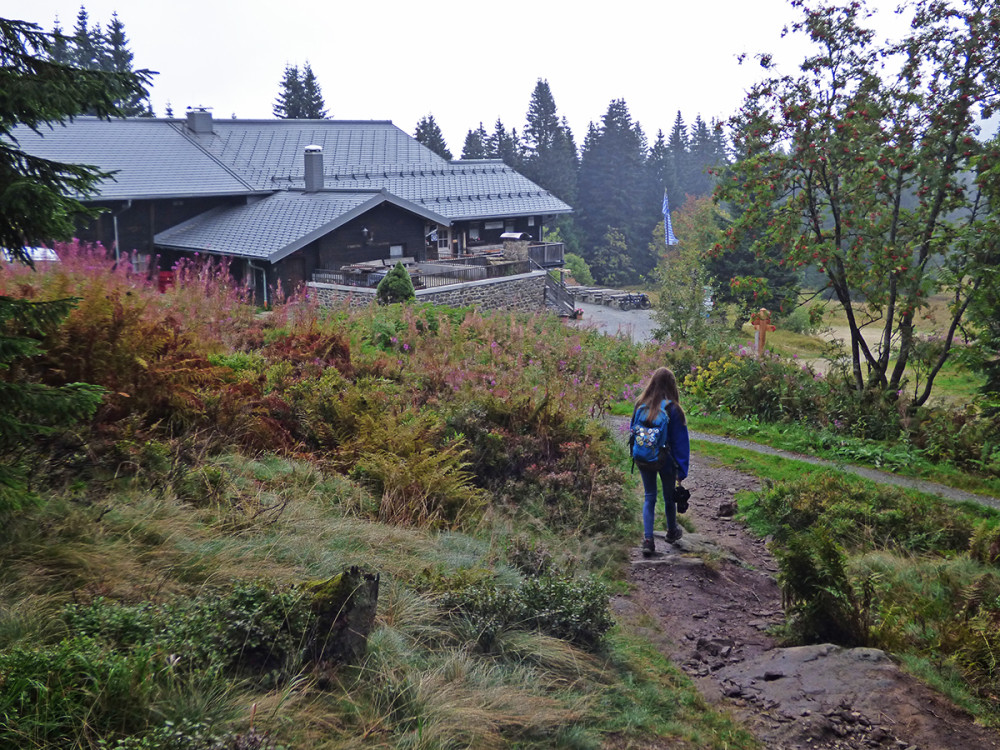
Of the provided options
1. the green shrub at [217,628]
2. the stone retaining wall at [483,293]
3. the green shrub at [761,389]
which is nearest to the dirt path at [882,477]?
the green shrub at [761,389]

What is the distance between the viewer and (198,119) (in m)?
38.5

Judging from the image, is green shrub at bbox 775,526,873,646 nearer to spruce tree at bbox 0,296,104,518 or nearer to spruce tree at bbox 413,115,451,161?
spruce tree at bbox 0,296,104,518

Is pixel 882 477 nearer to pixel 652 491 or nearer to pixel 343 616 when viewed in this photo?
pixel 652 491

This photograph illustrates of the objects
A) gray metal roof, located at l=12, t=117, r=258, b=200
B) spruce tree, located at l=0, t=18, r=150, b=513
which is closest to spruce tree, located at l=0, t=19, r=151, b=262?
spruce tree, located at l=0, t=18, r=150, b=513

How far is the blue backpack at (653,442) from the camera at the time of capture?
7488 millimetres

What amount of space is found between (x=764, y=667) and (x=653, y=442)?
7.93ft

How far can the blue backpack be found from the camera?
749 centimetres

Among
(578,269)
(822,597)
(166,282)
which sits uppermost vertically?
(578,269)

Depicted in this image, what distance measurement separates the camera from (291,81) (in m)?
61.6

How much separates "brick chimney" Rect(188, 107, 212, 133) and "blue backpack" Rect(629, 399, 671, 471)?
3673cm

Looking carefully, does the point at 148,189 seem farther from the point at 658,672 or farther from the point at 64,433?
the point at 658,672

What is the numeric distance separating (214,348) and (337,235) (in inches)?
843

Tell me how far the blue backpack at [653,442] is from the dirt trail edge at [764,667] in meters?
0.90

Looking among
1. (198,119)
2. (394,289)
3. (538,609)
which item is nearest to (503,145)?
(198,119)
